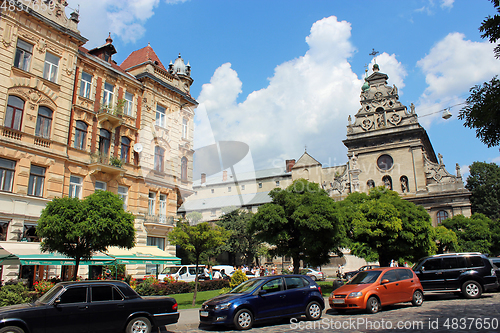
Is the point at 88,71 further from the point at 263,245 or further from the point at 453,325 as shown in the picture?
the point at 263,245

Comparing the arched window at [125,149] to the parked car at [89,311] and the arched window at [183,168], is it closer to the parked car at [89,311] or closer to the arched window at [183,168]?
the arched window at [183,168]

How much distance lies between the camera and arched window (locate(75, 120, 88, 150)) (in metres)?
21.6

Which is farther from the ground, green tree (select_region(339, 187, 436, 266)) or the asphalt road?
green tree (select_region(339, 187, 436, 266))

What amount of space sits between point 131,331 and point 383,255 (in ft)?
64.8

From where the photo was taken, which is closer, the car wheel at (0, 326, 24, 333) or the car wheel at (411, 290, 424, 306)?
the car wheel at (0, 326, 24, 333)

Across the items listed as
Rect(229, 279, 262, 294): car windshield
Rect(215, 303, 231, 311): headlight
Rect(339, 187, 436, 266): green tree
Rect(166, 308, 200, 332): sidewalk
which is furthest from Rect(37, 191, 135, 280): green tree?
Rect(339, 187, 436, 266): green tree

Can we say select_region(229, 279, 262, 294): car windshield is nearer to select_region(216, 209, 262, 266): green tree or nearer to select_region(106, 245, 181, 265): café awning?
select_region(106, 245, 181, 265): café awning

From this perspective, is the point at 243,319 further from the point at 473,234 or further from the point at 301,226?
the point at 473,234

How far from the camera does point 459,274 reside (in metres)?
15.2

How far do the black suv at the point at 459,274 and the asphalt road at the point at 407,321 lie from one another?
154 cm

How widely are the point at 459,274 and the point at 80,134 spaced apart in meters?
22.3

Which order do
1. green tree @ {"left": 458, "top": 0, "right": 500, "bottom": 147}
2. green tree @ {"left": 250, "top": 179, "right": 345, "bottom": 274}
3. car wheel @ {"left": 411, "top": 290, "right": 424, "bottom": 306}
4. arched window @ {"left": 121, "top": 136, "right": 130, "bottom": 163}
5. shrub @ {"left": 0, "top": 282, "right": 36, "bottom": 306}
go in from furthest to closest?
1. arched window @ {"left": 121, "top": 136, "right": 130, "bottom": 163}
2. green tree @ {"left": 250, "top": 179, "right": 345, "bottom": 274}
3. car wheel @ {"left": 411, "top": 290, "right": 424, "bottom": 306}
4. shrub @ {"left": 0, "top": 282, "right": 36, "bottom": 306}
5. green tree @ {"left": 458, "top": 0, "right": 500, "bottom": 147}

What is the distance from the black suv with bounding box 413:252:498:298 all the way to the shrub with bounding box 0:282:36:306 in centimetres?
1699

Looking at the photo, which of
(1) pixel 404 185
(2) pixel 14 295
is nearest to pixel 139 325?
(2) pixel 14 295
